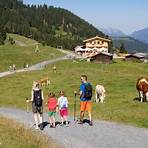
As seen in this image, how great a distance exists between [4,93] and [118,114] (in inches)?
1061

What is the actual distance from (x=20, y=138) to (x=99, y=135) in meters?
3.79

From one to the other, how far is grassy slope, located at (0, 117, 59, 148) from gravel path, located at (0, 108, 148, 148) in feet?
2.50

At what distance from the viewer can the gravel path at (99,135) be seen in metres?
21.0

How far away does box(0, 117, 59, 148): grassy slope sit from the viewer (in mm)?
20281

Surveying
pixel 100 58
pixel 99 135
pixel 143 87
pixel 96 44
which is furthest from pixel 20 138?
pixel 96 44

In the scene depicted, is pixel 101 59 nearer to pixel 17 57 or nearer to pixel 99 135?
pixel 17 57

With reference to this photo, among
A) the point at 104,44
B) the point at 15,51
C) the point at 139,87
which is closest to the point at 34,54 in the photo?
the point at 15,51

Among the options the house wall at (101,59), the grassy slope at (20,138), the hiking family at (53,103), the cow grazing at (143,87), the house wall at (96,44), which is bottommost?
the grassy slope at (20,138)

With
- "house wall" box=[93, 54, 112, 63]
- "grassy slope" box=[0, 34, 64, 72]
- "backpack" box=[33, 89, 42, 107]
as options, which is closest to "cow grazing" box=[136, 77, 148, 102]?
Result: "backpack" box=[33, 89, 42, 107]

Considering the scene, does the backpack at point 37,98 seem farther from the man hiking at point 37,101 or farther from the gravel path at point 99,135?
the gravel path at point 99,135

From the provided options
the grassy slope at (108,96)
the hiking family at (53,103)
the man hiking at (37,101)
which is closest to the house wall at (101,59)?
the grassy slope at (108,96)

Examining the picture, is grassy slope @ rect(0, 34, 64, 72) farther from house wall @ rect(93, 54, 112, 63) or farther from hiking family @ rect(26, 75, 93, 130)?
hiking family @ rect(26, 75, 93, 130)

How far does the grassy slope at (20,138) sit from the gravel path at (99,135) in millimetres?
763

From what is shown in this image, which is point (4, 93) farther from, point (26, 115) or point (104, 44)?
point (104, 44)
